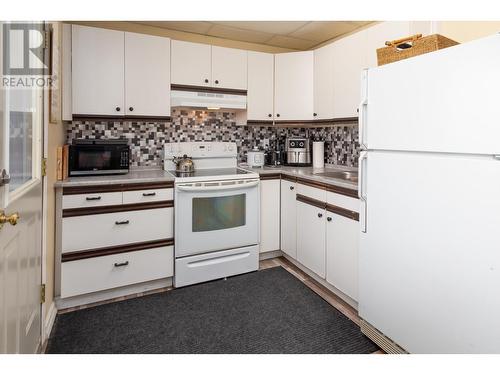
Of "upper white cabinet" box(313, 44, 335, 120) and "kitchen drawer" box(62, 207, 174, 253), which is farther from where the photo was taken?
"upper white cabinet" box(313, 44, 335, 120)

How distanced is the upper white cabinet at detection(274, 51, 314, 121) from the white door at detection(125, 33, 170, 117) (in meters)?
1.15

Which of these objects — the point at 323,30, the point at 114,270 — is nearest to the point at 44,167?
the point at 114,270

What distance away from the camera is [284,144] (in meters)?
3.88

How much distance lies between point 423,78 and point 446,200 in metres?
0.61

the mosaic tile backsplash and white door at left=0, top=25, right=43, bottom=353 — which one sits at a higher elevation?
the mosaic tile backsplash

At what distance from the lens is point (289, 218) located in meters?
3.18

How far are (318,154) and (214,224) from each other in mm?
1409

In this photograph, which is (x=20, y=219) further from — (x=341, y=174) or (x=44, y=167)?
(x=341, y=174)

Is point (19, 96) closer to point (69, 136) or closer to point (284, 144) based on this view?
point (69, 136)

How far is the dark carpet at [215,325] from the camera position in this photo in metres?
1.93

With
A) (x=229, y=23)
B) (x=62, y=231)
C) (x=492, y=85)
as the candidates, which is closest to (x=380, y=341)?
(x=492, y=85)

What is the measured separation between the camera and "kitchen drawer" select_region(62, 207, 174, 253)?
2365 millimetres

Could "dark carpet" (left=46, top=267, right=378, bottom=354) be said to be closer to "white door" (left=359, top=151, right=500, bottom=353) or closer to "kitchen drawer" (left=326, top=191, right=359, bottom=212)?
"white door" (left=359, top=151, right=500, bottom=353)

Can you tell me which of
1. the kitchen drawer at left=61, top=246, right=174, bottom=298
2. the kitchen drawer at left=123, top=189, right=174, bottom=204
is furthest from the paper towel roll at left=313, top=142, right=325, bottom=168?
the kitchen drawer at left=61, top=246, right=174, bottom=298
